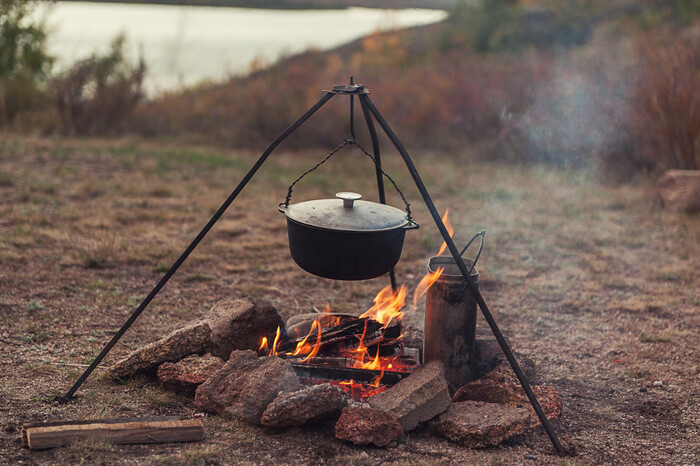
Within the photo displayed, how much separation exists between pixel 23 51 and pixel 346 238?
1368 cm

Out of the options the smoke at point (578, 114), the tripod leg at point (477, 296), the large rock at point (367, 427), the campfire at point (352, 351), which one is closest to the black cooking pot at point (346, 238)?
the tripod leg at point (477, 296)

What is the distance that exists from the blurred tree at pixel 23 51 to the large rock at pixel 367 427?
11.7 m

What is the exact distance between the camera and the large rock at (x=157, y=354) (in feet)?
11.4

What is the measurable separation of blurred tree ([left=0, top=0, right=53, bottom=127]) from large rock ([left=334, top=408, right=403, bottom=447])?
11668 millimetres

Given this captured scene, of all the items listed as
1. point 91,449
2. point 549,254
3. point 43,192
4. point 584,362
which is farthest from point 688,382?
point 43,192

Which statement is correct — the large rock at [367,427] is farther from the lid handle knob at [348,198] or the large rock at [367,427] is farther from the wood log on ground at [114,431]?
the lid handle knob at [348,198]

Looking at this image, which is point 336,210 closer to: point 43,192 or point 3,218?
point 3,218

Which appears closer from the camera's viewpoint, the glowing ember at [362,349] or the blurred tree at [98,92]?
the glowing ember at [362,349]

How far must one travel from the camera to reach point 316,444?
294cm

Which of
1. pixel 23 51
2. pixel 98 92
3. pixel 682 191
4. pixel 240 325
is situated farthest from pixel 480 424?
pixel 23 51

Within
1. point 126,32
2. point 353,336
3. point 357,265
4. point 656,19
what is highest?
point 656,19

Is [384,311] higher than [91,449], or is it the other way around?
[384,311]

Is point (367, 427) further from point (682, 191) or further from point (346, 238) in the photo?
point (682, 191)

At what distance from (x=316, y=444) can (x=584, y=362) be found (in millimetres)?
2108
